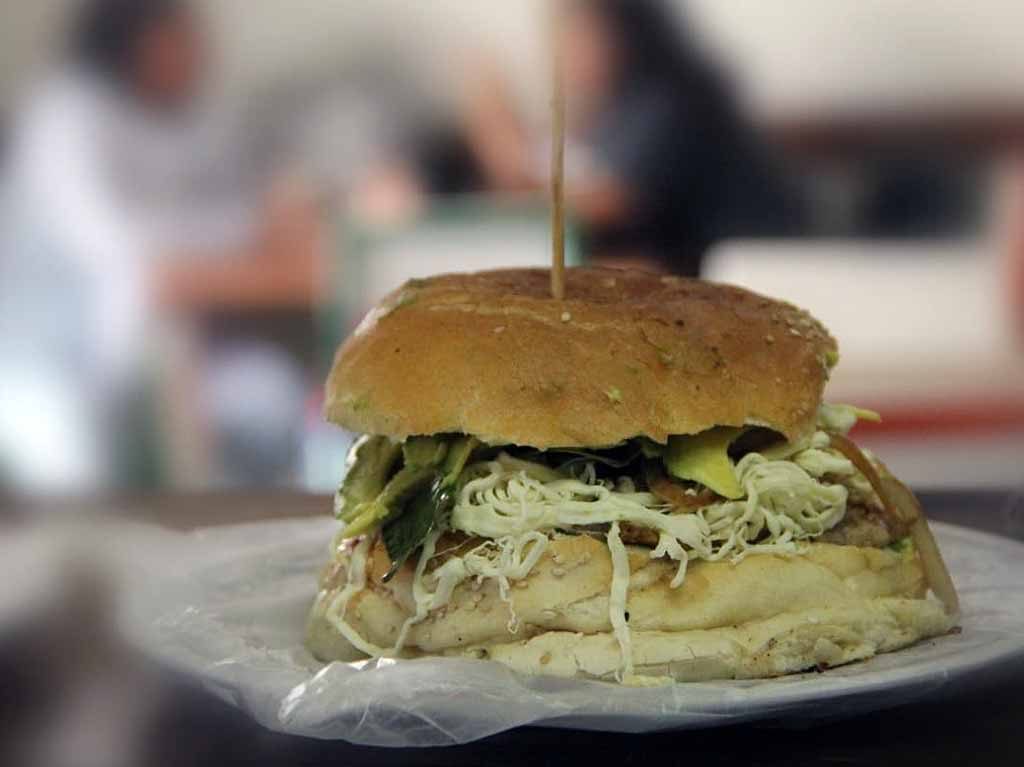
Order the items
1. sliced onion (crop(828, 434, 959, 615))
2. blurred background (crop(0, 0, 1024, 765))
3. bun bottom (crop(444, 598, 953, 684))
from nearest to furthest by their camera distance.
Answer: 1. bun bottom (crop(444, 598, 953, 684))
2. sliced onion (crop(828, 434, 959, 615))
3. blurred background (crop(0, 0, 1024, 765))

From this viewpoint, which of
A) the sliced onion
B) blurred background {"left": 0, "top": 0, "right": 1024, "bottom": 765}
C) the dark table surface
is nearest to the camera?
the dark table surface

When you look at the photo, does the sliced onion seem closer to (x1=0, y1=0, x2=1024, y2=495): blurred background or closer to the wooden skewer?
the wooden skewer

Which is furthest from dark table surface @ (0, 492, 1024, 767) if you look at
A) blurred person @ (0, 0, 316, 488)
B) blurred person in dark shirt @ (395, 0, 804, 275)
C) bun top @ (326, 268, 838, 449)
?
blurred person in dark shirt @ (395, 0, 804, 275)

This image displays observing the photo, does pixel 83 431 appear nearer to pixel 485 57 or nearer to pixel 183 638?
pixel 485 57

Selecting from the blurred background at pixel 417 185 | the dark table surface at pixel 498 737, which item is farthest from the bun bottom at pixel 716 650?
the blurred background at pixel 417 185

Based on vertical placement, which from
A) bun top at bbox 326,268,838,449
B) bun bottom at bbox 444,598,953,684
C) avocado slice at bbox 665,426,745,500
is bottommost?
bun bottom at bbox 444,598,953,684

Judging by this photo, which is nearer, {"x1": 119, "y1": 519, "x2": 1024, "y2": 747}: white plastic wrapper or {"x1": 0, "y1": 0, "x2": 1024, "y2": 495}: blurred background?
{"x1": 119, "y1": 519, "x2": 1024, "y2": 747}: white plastic wrapper

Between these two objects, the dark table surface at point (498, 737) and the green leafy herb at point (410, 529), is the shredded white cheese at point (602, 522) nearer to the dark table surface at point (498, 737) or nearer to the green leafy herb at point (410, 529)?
the green leafy herb at point (410, 529)
